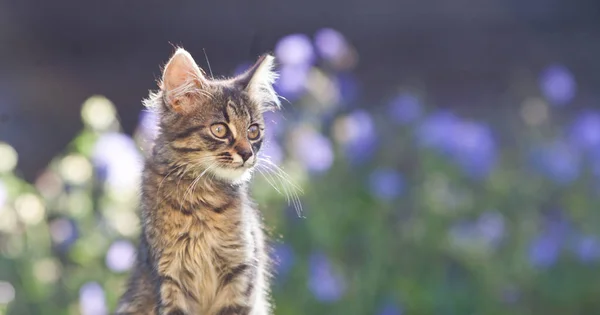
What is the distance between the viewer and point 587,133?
12.6 feet

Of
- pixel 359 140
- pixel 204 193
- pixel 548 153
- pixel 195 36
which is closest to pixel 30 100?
pixel 195 36

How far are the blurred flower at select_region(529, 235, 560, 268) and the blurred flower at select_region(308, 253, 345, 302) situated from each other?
760 mm

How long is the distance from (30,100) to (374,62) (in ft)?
6.13

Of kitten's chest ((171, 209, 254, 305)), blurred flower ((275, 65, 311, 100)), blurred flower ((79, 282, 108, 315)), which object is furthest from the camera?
blurred flower ((275, 65, 311, 100))

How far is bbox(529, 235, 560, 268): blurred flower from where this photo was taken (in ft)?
11.7

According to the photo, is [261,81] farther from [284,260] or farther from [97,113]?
[284,260]

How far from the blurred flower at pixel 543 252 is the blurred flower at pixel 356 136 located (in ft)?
2.32

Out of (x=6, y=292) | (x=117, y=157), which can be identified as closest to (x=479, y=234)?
(x=117, y=157)

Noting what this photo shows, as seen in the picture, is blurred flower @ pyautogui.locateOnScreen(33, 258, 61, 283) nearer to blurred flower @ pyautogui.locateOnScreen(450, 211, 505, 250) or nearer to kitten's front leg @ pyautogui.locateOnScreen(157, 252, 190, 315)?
kitten's front leg @ pyautogui.locateOnScreen(157, 252, 190, 315)

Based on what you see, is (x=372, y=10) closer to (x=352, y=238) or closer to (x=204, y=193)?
(x=352, y=238)

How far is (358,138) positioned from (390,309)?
64cm

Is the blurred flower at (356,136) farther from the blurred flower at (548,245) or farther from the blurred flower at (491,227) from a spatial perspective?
the blurred flower at (548,245)

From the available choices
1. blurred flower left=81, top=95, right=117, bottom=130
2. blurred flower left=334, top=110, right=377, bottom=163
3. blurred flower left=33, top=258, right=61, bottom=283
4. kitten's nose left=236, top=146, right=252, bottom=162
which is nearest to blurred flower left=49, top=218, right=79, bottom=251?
blurred flower left=33, top=258, right=61, bottom=283

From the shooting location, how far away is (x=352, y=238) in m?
3.59
